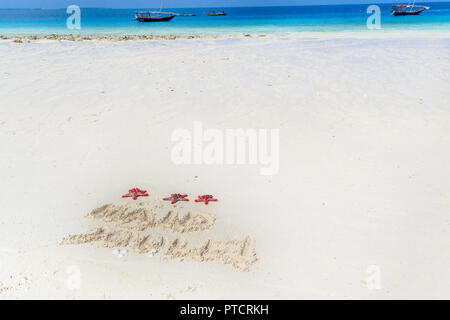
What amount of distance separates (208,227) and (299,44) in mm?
16558

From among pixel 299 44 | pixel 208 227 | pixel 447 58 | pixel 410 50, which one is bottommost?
pixel 208 227

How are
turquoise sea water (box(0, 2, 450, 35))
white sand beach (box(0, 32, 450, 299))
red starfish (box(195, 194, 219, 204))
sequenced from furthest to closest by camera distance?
1. turquoise sea water (box(0, 2, 450, 35))
2. red starfish (box(195, 194, 219, 204))
3. white sand beach (box(0, 32, 450, 299))

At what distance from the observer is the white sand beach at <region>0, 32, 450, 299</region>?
339 cm

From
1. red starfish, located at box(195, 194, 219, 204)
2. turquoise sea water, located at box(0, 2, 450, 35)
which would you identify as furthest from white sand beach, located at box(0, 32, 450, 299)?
turquoise sea water, located at box(0, 2, 450, 35)

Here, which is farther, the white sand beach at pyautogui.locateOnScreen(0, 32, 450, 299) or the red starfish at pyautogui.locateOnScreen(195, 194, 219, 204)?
the red starfish at pyautogui.locateOnScreen(195, 194, 219, 204)

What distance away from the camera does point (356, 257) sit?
3637 millimetres

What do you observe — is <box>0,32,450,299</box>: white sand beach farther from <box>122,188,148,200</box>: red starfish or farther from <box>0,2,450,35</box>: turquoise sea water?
<box>0,2,450,35</box>: turquoise sea water

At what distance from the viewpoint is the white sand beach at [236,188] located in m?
3.39

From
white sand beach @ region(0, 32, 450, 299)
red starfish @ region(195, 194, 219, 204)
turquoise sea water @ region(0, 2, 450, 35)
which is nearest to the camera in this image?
white sand beach @ region(0, 32, 450, 299)

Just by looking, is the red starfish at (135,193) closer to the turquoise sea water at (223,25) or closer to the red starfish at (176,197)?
Answer: the red starfish at (176,197)

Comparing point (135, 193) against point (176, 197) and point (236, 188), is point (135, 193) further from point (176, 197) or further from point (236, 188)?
point (236, 188)

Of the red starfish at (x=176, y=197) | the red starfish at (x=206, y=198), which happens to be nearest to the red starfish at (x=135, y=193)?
the red starfish at (x=176, y=197)

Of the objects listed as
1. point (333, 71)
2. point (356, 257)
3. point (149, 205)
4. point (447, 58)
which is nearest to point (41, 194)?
point (149, 205)

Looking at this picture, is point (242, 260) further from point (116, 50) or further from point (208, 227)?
point (116, 50)
